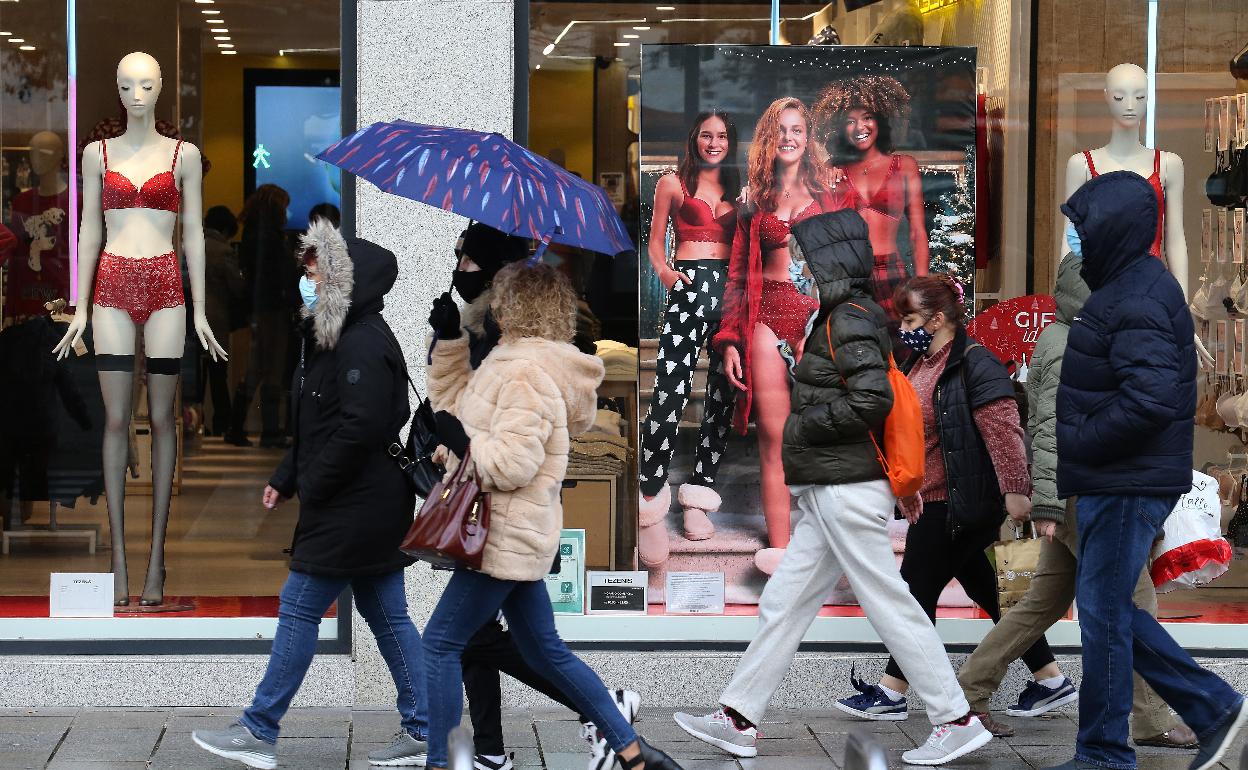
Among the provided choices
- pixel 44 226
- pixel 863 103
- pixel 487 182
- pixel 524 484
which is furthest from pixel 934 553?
pixel 44 226

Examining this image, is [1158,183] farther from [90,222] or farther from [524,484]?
[90,222]

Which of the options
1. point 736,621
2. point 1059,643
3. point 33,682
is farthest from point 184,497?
point 1059,643

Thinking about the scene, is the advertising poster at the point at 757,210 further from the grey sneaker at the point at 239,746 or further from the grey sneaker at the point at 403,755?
the grey sneaker at the point at 239,746

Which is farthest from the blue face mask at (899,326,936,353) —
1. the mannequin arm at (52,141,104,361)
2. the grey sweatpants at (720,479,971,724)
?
the mannequin arm at (52,141,104,361)

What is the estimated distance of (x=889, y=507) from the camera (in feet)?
19.4

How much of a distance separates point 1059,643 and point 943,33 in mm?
2591

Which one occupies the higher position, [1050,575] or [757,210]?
[757,210]

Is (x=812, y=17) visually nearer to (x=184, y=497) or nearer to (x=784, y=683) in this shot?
(x=784, y=683)

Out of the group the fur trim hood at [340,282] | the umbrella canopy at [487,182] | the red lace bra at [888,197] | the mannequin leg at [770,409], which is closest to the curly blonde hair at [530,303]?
the umbrella canopy at [487,182]

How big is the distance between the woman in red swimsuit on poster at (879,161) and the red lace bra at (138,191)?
2686mm

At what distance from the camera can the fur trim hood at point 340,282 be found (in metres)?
5.46

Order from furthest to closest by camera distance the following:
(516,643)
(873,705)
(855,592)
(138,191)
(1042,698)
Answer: (138,191), (1042,698), (873,705), (855,592), (516,643)

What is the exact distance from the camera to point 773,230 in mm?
7086

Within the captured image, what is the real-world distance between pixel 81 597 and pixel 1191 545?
4.33 metres
